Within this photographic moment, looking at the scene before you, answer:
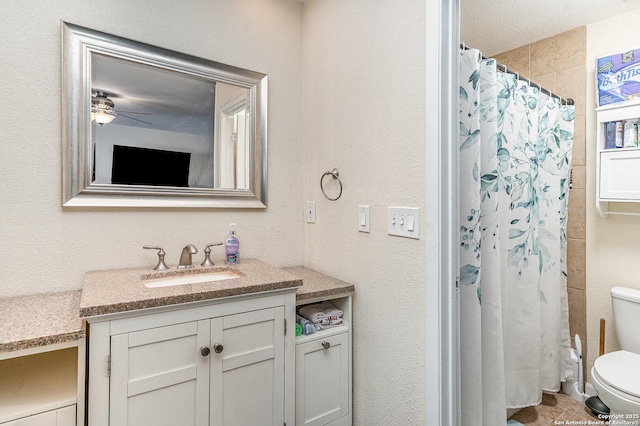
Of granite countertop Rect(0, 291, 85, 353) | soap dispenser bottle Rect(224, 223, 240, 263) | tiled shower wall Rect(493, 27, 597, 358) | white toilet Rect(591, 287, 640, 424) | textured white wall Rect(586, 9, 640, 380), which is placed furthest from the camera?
tiled shower wall Rect(493, 27, 597, 358)

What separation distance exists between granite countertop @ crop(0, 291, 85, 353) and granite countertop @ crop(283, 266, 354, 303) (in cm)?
81

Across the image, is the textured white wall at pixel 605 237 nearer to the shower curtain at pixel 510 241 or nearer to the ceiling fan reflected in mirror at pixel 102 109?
the shower curtain at pixel 510 241

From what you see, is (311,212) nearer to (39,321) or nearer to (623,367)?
(39,321)

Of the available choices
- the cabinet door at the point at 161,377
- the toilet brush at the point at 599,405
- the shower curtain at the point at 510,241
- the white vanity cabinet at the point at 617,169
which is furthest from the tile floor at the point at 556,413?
the cabinet door at the point at 161,377

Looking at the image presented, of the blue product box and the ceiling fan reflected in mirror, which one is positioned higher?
the blue product box

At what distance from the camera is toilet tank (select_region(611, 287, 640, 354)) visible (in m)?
1.92

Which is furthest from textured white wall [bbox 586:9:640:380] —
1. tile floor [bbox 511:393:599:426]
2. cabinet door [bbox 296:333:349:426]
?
cabinet door [bbox 296:333:349:426]

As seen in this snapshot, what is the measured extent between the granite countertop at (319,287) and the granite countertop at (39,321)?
0.81 metres

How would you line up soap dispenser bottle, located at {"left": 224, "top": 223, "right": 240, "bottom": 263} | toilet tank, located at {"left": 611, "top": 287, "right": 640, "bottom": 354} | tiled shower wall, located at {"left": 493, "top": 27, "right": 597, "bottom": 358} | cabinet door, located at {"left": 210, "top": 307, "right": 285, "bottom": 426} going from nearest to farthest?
cabinet door, located at {"left": 210, "top": 307, "right": 285, "bottom": 426} < soap dispenser bottle, located at {"left": 224, "top": 223, "right": 240, "bottom": 263} < toilet tank, located at {"left": 611, "top": 287, "right": 640, "bottom": 354} < tiled shower wall, located at {"left": 493, "top": 27, "right": 597, "bottom": 358}

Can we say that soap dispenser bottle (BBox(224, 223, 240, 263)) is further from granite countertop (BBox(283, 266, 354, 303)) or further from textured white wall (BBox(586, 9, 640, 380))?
textured white wall (BBox(586, 9, 640, 380))

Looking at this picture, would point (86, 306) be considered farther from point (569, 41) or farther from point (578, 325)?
point (569, 41)

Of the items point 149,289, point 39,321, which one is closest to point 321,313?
point 149,289

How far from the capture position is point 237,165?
1822mm

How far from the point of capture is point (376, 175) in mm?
1499
